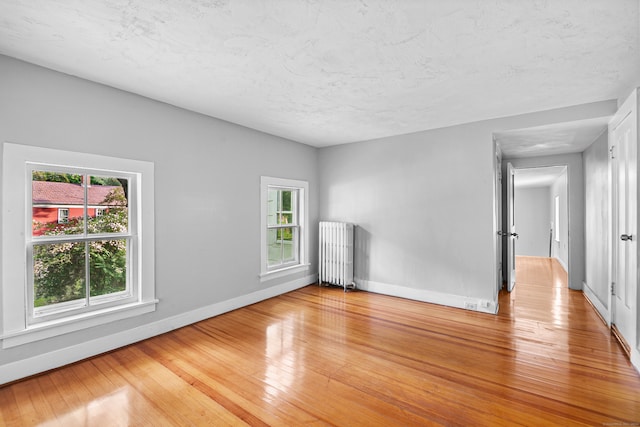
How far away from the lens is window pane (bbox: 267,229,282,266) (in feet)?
15.3

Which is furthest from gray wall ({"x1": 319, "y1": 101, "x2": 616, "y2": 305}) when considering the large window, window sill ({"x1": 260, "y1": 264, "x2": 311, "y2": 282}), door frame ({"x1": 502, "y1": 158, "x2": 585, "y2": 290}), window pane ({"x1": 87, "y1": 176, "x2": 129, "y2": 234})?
window pane ({"x1": 87, "y1": 176, "x2": 129, "y2": 234})

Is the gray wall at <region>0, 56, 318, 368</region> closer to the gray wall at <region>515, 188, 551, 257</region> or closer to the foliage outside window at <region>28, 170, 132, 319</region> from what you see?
the foliage outside window at <region>28, 170, 132, 319</region>

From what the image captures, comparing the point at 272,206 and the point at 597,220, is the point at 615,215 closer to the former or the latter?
the point at 597,220

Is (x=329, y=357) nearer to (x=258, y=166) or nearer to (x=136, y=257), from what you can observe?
(x=136, y=257)

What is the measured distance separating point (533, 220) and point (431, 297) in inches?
319

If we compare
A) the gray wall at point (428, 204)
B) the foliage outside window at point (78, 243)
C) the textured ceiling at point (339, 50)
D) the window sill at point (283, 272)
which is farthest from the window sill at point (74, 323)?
the gray wall at point (428, 204)

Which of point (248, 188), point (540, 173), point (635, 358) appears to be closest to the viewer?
point (635, 358)

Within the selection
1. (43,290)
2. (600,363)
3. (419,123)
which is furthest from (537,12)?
(43,290)

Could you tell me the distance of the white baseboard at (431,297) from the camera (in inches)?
150

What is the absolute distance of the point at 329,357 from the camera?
264 centimetres

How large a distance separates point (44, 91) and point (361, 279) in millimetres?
4492

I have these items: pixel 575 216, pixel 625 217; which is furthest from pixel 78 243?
pixel 575 216

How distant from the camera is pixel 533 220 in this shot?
9875 millimetres

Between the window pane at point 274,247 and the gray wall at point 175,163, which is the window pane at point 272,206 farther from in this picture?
the gray wall at point 175,163
